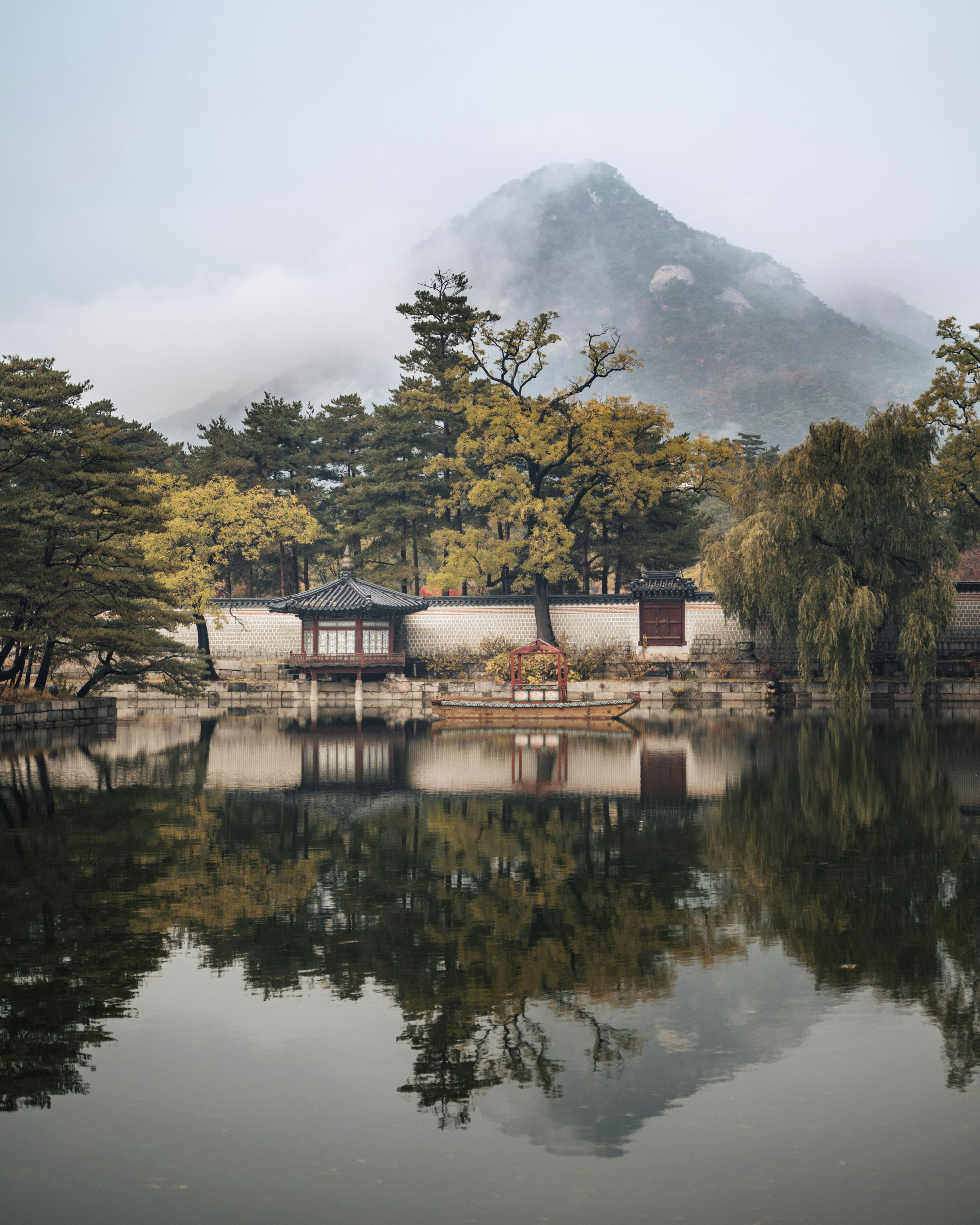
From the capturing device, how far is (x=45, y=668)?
92.2ft

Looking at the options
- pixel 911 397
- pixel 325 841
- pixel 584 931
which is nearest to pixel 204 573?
pixel 325 841

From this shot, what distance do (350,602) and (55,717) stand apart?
13.6m

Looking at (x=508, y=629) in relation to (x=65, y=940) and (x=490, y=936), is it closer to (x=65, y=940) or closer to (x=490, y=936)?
(x=490, y=936)

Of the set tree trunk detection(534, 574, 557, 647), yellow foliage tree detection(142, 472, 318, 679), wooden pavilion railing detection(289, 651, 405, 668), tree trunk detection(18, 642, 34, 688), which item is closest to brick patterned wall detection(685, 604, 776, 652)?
tree trunk detection(534, 574, 557, 647)

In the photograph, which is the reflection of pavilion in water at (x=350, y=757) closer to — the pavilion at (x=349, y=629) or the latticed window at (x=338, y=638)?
the pavilion at (x=349, y=629)

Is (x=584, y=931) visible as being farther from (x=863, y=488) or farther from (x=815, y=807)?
(x=863, y=488)

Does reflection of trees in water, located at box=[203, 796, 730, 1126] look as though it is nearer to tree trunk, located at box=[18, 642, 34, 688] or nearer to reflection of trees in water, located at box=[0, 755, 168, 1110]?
reflection of trees in water, located at box=[0, 755, 168, 1110]

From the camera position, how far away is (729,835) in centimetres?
1241

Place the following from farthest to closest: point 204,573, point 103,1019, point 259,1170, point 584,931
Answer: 1. point 204,573
2. point 584,931
3. point 103,1019
4. point 259,1170

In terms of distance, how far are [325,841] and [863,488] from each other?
2304 cm

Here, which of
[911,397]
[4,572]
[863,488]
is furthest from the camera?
[911,397]

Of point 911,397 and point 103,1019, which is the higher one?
point 911,397

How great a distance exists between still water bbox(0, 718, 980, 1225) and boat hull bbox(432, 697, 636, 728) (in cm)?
1552

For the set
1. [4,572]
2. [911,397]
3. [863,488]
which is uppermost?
[911,397]
